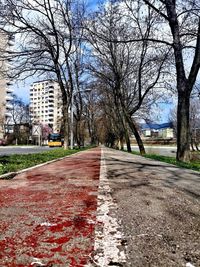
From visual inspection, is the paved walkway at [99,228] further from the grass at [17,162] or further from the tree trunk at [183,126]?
the tree trunk at [183,126]

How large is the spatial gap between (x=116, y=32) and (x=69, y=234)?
22.2 metres

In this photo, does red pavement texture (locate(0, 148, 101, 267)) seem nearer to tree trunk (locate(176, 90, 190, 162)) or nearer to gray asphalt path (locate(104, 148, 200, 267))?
gray asphalt path (locate(104, 148, 200, 267))

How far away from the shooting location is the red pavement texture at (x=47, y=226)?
2.34 metres

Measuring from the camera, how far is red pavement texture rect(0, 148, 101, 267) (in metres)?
2.34

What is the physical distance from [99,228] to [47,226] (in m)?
0.52

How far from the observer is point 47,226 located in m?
3.14

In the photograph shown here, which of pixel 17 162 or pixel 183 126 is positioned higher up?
pixel 183 126

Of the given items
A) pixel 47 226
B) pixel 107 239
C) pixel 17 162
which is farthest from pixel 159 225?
pixel 17 162

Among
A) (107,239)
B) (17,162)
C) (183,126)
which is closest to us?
(107,239)

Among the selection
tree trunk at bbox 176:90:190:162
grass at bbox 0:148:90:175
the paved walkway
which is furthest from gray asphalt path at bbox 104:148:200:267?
tree trunk at bbox 176:90:190:162

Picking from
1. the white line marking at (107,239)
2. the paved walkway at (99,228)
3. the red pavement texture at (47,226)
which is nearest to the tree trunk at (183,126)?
the paved walkway at (99,228)

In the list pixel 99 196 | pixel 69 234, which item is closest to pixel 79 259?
pixel 69 234

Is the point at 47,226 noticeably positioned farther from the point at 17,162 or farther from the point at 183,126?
the point at 183,126

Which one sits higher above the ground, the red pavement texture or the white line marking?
the white line marking
